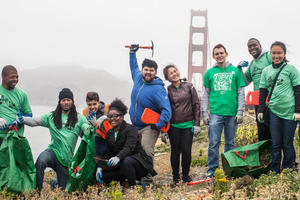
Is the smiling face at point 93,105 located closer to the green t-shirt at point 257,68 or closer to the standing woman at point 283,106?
the green t-shirt at point 257,68

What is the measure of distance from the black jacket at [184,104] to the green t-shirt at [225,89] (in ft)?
0.82

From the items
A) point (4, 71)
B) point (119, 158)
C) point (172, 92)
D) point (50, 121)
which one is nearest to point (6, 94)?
point (4, 71)

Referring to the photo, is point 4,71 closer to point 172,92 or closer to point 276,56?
point 172,92

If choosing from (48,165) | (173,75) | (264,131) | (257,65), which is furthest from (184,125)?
(48,165)

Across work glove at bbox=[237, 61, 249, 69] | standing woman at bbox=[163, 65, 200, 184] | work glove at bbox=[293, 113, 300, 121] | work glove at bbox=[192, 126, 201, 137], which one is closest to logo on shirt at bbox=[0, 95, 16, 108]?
standing woman at bbox=[163, 65, 200, 184]

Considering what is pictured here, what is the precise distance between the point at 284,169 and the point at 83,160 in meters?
2.19

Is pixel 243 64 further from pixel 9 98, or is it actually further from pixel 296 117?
pixel 9 98

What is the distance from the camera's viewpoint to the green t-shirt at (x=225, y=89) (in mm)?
3581

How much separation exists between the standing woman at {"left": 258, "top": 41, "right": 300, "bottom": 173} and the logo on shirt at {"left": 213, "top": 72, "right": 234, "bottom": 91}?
51cm

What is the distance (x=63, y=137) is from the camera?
130 inches

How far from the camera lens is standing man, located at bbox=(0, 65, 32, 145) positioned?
3297 millimetres

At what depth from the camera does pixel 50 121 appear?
3.37 metres

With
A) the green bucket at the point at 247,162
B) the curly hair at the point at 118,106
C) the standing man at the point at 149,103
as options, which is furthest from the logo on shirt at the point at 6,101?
the green bucket at the point at 247,162

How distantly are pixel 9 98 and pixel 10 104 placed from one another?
74mm
